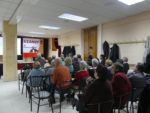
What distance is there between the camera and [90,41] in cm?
717

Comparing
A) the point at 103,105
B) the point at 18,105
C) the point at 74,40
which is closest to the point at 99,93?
the point at 103,105

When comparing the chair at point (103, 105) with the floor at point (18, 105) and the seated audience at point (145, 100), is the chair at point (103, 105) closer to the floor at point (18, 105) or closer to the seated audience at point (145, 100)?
the seated audience at point (145, 100)

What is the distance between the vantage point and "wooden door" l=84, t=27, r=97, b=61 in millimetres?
6838

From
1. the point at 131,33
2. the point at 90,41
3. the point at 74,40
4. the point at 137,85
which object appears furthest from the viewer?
the point at 74,40

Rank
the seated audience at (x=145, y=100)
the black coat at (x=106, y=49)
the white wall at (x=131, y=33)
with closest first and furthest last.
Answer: the seated audience at (x=145, y=100), the white wall at (x=131, y=33), the black coat at (x=106, y=49)

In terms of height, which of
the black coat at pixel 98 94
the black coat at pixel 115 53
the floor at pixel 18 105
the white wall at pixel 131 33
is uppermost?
the white wall at pixel 131 33

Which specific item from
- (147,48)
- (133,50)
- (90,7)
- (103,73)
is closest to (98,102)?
(103,73)

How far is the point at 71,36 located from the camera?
861 cm

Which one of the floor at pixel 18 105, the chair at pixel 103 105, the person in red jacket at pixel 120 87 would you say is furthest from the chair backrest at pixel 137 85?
the floor at pixel 18 105

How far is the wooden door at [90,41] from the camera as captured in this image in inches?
269

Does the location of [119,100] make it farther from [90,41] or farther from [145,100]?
[90,41]

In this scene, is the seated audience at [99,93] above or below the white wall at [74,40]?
below

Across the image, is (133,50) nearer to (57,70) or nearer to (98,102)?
Result: (57,70)

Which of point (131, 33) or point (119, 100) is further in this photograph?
point (131, 33)
